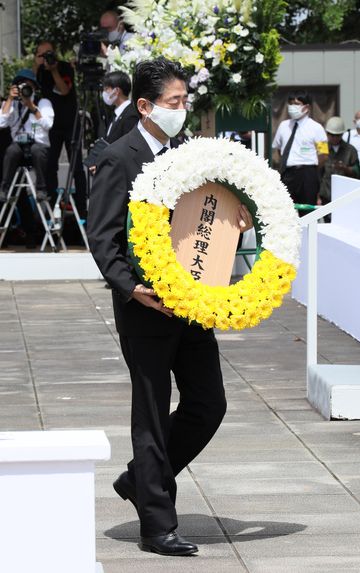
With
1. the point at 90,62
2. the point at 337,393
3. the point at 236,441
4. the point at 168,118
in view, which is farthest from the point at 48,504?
the point at 90,62

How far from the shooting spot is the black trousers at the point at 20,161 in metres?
16.4

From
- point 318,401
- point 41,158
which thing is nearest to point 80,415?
point 318,401

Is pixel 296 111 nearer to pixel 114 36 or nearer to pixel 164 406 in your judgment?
pixel 114 36

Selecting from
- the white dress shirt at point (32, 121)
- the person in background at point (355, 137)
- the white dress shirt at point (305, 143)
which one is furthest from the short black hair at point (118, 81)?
the person in background at point (355, 137)

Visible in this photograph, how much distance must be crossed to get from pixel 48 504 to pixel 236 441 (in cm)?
322

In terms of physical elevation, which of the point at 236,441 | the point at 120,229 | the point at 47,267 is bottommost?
the point at 47,267

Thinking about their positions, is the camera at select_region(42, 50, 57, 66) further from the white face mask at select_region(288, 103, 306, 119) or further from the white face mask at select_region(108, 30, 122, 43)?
the white face mask at select_region(288, 103, 306, 119)

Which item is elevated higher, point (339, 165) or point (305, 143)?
point (305, 143)

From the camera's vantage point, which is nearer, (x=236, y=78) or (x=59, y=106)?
(x=236, y=78)

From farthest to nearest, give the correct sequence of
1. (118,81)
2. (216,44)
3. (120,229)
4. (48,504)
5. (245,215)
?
(216,44) → (118,81) → (245,215) → (120,229) → (48,504)

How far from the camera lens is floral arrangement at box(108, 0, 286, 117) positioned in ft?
48.2

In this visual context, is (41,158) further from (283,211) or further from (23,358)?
(283,211)

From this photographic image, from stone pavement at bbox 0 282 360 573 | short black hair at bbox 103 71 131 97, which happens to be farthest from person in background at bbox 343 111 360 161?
stone pavement at bbox 0 282 360 573

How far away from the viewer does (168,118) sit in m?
5.61
